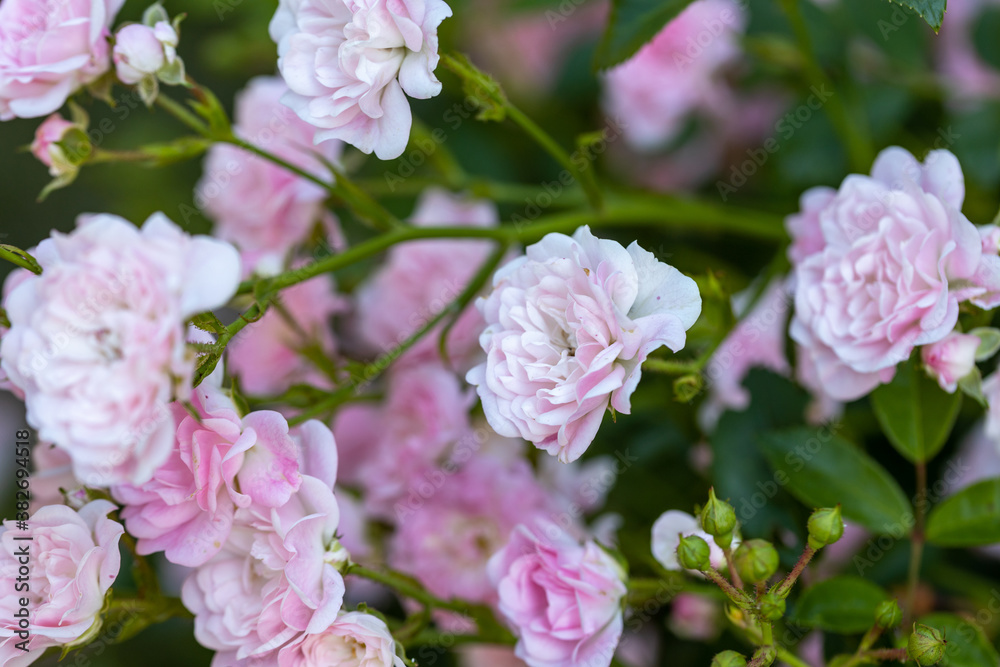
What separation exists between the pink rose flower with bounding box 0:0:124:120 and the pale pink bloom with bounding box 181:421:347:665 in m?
0.37

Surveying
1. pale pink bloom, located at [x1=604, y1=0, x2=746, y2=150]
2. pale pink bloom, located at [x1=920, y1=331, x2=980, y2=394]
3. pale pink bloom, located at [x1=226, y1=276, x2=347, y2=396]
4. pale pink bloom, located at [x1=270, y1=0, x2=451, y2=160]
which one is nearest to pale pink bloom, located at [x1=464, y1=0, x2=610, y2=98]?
pale pink bloom, located at [x1=604, y1=0, x2=746, y2=150]

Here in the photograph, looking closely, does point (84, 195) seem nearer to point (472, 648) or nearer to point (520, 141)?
point (520, 141)

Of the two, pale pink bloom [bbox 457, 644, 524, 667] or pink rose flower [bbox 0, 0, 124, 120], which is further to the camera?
pale pink bloom [bbox 457, 644, 524, 667]

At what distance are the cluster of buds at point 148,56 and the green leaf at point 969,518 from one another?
0.81m

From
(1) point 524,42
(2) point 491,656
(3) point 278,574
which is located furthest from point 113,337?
(1) point 524,42

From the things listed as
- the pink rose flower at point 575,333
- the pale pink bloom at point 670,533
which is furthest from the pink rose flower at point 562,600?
the pink rose flower at point 575,333

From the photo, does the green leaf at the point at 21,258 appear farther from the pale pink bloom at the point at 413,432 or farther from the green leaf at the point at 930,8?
the green leaf at the point at 930,8

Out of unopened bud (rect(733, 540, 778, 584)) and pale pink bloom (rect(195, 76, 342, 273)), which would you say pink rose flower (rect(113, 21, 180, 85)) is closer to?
pale pink bloom (rect(195, 76, 342, 273))

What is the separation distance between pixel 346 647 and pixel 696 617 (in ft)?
1.65

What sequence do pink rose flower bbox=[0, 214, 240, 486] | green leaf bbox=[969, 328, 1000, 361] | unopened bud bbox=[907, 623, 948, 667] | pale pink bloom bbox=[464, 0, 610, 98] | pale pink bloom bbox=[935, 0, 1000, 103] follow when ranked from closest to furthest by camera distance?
1. pink rose flower bbox=[0, 214, 240, 486]
2. unopened bud bbox=[907, 623, 948, 667]
3. green leaf bbox=[969, 328, 1000, 361]
4. pale pink bloom bbox=[935, 0, 1000, 103]
5. pale pink bloom bbox=[464, 0, 610, 98]

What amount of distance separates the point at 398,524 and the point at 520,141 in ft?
2.49

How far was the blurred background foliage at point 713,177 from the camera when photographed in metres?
0.91

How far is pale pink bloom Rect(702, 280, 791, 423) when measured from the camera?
104 cm

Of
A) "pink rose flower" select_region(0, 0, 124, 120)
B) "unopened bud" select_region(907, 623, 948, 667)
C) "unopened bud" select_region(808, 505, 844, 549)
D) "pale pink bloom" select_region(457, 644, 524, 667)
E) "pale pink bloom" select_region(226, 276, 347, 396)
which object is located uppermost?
"pink rose flower" select_region(0, 0, 124, 120)
